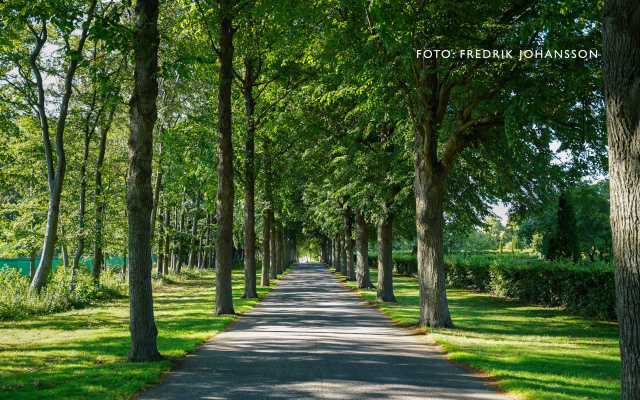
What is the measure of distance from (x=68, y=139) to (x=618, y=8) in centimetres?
2586

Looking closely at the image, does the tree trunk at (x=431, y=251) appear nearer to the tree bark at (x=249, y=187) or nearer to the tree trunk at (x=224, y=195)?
the tree trunk at (x=224, y=195)

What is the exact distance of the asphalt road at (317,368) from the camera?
6.23 m

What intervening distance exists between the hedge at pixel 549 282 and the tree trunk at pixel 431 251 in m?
5.88

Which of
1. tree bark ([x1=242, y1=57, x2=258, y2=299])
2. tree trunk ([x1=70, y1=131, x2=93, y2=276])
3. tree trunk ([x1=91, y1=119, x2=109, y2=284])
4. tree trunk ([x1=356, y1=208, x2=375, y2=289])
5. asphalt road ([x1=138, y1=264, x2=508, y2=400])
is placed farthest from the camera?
tree trunk ([x1=356, y1=208, x2=375, y2=289])

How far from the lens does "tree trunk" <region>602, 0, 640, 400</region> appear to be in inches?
185

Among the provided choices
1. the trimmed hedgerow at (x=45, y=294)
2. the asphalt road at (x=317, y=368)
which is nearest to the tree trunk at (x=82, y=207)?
the trimmed hedgerow at (x=45, y=294)

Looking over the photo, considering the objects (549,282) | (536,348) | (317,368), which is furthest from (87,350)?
(549,282)

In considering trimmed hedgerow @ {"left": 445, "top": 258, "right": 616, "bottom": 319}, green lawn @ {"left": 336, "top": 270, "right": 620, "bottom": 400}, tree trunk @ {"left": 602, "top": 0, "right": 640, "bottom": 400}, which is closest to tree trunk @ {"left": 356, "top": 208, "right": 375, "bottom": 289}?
trimmed hedgerow @ {"left": 445, "top": 258, "right": 616, "bottom": 319}

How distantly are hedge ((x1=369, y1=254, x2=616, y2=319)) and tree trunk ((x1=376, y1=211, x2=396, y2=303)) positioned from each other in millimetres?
6031

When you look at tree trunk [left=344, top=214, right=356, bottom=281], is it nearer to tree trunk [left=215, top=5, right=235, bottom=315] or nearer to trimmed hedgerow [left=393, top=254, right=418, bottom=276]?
trimmed hedgerow [left=393, top=254, right=418, bottom=276]

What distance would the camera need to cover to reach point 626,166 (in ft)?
15.9

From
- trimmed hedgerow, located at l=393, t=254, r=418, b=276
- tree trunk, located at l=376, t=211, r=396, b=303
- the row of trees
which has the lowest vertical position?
trimmed hedgerow, located at l=393, t=254, r=418, b=276

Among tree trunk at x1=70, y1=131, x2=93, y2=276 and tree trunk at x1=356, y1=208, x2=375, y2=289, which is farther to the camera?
tree trunk at x1=356, y1=208, x2=375, y2=289

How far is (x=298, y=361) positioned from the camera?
806 centimetres
